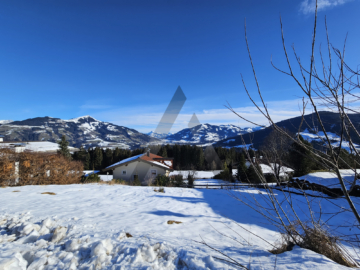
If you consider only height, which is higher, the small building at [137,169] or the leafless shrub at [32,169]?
the leafless shrub at [32,169]

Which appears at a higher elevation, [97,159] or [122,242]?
[97,159]

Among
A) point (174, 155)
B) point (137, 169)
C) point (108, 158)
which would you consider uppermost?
point (174, 155)

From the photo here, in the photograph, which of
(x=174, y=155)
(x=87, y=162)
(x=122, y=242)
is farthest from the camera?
(x=174, y=155)

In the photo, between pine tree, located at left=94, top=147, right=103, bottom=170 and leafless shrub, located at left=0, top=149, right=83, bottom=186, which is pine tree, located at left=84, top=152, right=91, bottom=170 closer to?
pine tree, located at left=94, top=147, right=103, bottom=170

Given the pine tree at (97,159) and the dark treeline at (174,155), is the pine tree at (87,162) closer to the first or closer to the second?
the dark treeline at (174,155)

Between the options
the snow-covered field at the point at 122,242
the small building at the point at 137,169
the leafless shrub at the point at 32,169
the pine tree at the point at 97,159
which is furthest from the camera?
the pine tree at the point at 97,159

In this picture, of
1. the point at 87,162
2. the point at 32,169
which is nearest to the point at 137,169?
the point at 32,169

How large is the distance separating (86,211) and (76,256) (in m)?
2.84

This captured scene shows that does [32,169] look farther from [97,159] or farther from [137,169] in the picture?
[97,159]

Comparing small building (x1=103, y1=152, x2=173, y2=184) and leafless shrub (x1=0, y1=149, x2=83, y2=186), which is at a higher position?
leafless shrub (x1=0, y1=149, x2=83, y2=186)

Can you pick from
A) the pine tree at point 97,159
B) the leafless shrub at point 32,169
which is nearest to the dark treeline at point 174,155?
the pine tree at point 97,159

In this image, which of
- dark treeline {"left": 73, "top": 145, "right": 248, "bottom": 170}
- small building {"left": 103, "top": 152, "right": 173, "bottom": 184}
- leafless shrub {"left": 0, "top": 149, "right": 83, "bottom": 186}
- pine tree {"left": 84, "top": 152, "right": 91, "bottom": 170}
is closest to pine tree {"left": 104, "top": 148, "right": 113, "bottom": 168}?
dark treeline {"left": 73, "top": 145, "right": 248, "bottom": 170}

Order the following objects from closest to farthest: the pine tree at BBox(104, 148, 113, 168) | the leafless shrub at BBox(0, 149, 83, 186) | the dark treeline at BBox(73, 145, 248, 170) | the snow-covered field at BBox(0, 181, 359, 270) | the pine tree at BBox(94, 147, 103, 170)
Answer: the snow-covered field at BBox(0, 181, 359, 270) < the leafless shrub at BBox(0, 149, 83, 186) < the dark treeline at BBox(73, 145, 248, 170) < the pine tree at BBox(94, 147, 103, 170) < the pine tree at BBox(104, 148, 113, 168)

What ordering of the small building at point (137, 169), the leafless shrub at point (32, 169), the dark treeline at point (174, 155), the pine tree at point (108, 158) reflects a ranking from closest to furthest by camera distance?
the leafless shrub at point (32, 169) < the small building at point (137, 169) < the dark treeline at point (174, 155) < the pine tree at point (108, 158)
